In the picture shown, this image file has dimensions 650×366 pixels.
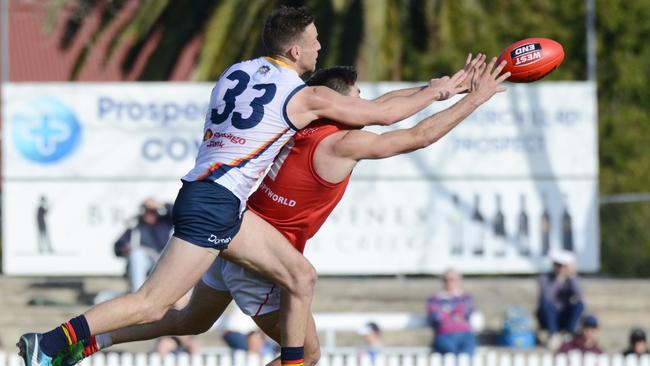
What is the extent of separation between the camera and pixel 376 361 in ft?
41.5

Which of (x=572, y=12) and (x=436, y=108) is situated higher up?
(x=572, y=12)

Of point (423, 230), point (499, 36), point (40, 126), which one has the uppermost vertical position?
point (499, 36)

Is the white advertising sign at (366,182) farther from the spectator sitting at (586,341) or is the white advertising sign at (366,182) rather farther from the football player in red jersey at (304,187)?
the football player in red jersey at (304,187)

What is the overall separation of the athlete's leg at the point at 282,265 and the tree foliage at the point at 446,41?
12.1 metres

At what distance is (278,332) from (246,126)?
1.43 metres

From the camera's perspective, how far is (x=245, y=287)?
25.3ft

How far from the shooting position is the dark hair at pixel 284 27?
7.34m

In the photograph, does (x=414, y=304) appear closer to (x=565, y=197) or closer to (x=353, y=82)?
(x=565, y=197)

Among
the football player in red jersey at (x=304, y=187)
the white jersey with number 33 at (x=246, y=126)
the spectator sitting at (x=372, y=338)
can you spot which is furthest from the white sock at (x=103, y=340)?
the spectator sitting at (x=372, y=338)

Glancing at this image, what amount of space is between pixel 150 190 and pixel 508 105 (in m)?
4.92

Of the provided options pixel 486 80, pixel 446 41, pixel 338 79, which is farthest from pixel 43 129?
pixel 486 80

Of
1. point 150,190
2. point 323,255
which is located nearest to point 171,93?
point 150,190

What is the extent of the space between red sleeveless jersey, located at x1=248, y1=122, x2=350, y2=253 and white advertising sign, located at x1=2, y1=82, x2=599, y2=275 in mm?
10155

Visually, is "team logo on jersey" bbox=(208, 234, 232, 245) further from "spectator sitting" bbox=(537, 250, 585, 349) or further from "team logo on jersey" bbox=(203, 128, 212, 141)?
"spectator sitting" bbox=(537, 250, 585, 349)
